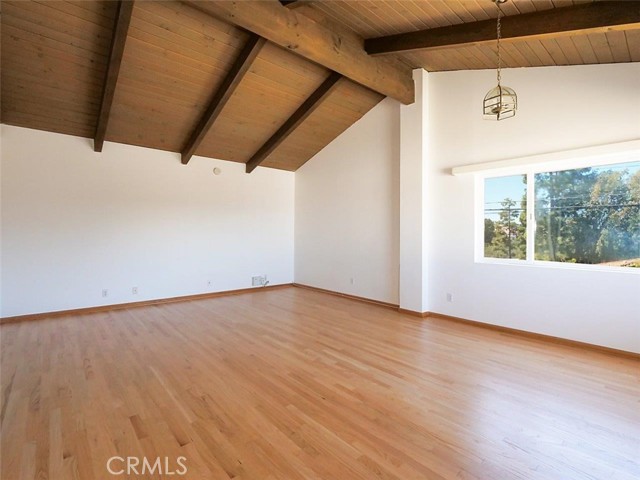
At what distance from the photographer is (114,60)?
3.30m

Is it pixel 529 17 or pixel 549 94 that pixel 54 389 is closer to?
pixel 529 17

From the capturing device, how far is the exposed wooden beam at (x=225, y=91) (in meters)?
3.60

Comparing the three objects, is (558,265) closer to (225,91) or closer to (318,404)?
(318,404)

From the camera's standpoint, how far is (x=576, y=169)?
3.50 m

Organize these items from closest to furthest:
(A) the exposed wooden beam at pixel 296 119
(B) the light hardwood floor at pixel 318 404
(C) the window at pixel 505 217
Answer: (B) the light hardwood floor at pixel 318 404, (C) the window at pixel 505 217, (A) the exposed wooden beam at pixel 296 119

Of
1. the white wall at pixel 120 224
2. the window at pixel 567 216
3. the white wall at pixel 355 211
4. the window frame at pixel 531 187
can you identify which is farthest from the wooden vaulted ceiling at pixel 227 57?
the window at pixel 567 216

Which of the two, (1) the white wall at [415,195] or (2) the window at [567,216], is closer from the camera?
(2) the window at [567,216]

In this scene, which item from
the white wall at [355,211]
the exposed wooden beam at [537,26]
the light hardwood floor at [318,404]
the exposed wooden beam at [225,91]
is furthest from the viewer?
the white wall at [355,211]

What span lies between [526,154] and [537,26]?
4.54 ft

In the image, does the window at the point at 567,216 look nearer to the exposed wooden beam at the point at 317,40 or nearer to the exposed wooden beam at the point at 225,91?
the exposed wooden beam at the point at 317,40

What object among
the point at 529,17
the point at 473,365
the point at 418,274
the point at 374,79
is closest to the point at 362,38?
the point at 374,79

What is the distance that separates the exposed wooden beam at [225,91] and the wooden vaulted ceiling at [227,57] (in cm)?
2

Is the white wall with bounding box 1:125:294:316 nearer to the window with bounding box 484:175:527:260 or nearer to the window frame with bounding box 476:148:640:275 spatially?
the window frame with bounding box 476:148:640:275

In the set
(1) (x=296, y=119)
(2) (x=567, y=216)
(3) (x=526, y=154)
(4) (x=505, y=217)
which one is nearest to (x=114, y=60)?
(1) (x=296, y=119)
